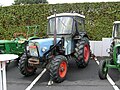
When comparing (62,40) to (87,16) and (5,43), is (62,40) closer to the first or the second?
(5,43)

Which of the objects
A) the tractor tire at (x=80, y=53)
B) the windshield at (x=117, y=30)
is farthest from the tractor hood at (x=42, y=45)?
the windshield at (x=117, y=30)

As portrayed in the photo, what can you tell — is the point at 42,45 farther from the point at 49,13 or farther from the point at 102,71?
the point at 49,13

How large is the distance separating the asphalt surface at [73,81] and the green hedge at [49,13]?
4.37 meters

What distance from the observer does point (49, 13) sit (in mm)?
11875

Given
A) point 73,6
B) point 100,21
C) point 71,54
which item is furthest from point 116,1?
point 71,54

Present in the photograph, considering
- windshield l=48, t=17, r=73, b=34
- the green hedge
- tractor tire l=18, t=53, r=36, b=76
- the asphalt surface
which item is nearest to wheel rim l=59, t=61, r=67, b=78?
the asphalt surface

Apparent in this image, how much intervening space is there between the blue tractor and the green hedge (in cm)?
355

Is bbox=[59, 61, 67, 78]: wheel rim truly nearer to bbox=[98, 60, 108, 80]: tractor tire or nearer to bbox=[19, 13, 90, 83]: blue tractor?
bbox=[19, 13, 90, 83]: blue tractor

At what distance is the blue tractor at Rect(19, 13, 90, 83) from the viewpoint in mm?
5977

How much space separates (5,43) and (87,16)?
5.39m

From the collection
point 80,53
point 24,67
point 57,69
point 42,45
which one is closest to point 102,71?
point 80,53

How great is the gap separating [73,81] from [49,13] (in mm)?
6595

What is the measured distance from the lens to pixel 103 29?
11438mm

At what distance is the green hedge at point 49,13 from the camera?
11.4 meters
